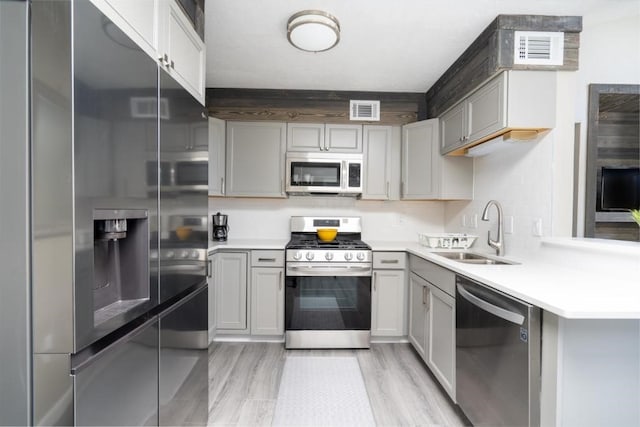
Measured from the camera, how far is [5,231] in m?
0.61

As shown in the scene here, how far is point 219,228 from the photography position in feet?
10.2

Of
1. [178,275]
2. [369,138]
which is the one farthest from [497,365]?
[369,138]

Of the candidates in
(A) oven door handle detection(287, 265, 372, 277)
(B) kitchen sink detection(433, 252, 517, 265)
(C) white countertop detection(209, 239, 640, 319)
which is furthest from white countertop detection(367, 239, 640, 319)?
(A) oven door handle detection(287, 265, 372, 277)

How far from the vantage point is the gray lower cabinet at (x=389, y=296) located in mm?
2699

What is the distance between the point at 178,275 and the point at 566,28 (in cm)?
257

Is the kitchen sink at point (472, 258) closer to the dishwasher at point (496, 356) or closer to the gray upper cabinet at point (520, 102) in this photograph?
the dishwasher at point (496, 356)

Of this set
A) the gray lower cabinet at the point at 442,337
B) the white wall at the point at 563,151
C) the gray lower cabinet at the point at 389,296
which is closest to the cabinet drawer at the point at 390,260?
the gray lower cabinet at the point at 389,296

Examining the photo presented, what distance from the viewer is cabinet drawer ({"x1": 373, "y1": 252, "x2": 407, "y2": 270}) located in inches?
106

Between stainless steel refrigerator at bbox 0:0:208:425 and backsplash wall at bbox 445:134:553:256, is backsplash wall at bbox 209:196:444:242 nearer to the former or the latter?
backsplash wall at bbox 445:134:553:256

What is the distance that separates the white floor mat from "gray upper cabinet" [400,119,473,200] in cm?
168

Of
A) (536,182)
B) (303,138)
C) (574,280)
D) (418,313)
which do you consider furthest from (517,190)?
(303,138)

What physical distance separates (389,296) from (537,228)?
131 cm

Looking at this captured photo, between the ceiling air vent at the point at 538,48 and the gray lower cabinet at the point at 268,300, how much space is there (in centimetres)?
226

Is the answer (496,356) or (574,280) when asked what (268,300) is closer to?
(496,356)
